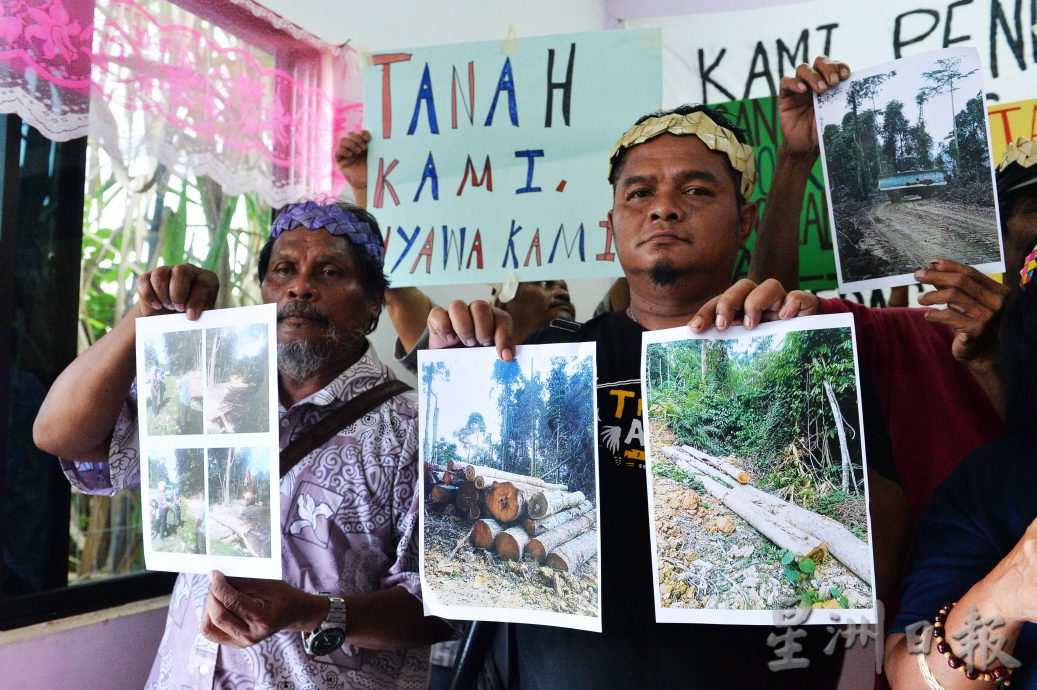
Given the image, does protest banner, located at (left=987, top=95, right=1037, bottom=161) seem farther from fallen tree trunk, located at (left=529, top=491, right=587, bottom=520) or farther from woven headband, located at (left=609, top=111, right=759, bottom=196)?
fallen tree trunk, located at (left=529, top=491, right=587, bottom=520)

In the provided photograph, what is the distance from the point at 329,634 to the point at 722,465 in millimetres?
661

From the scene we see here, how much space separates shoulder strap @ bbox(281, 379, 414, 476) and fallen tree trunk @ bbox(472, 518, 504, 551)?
1.62 ft

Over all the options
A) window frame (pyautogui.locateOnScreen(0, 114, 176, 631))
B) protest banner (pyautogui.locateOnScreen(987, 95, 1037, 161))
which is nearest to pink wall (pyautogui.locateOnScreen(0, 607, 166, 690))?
window frame (pyautogui.locateOnScreen(0, 114, 176, 631))

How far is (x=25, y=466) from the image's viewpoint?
5.41 feet

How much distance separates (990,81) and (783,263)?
1.02 metres

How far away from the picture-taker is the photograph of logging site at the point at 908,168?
127 cm

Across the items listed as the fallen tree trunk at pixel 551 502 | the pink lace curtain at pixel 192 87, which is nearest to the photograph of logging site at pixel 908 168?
the fallen tree trunk at pixel 551 502

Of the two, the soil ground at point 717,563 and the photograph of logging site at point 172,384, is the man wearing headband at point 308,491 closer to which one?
the photograph of logging site at point 172,384

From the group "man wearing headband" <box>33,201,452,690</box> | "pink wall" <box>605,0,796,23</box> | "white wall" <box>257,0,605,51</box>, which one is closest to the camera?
"man wearing headband" <box>33,201,452,690</box>

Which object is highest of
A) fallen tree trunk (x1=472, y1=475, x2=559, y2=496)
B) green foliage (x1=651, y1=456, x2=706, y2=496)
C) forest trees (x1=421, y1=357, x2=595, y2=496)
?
forest trees (x1=421, y1=357, x2=595, y2=496)

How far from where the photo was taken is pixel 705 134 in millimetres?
1266

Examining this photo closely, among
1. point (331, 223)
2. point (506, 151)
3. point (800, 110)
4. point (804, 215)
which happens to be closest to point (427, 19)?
point (506, 151)

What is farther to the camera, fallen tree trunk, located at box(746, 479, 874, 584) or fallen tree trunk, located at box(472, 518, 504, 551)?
fallen tree trunk, located at box(472, 518, 504, 551)

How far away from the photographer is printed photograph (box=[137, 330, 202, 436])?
46.5 inches
